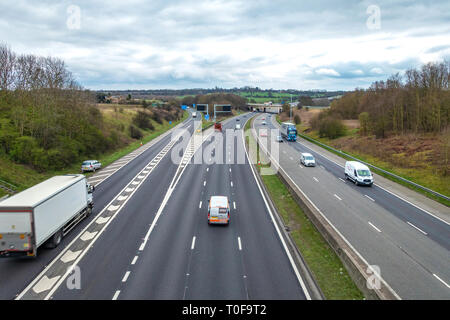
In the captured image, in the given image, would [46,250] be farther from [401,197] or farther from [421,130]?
[421,130]

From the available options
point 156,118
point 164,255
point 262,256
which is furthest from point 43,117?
point 156,118

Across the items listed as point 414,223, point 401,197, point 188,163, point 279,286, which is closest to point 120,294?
point 279,286

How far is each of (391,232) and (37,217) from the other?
2189 centimetres

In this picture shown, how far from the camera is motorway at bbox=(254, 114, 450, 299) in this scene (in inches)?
609

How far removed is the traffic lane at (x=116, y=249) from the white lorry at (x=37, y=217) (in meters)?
2.44

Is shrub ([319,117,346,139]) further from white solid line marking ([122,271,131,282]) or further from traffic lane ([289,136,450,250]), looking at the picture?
white solid line marking ([122,271,131,282])

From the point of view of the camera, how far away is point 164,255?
1798 cm

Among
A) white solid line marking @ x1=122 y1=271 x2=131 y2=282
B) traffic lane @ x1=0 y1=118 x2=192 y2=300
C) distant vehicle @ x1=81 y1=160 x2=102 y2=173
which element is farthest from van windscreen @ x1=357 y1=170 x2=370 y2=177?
distant vehicle @ x1=81 y1=160 x2=102 y2=173

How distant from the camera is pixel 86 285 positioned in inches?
583

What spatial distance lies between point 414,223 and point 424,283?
30.7ft

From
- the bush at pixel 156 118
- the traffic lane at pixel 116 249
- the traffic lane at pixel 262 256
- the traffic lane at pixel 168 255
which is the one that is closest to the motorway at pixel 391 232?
the traffic lane at pixel 262 256

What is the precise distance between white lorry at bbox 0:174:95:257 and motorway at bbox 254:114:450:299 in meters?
17.9

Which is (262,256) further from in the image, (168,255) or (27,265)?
(27,265)

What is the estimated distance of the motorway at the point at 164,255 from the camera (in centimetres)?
1446
